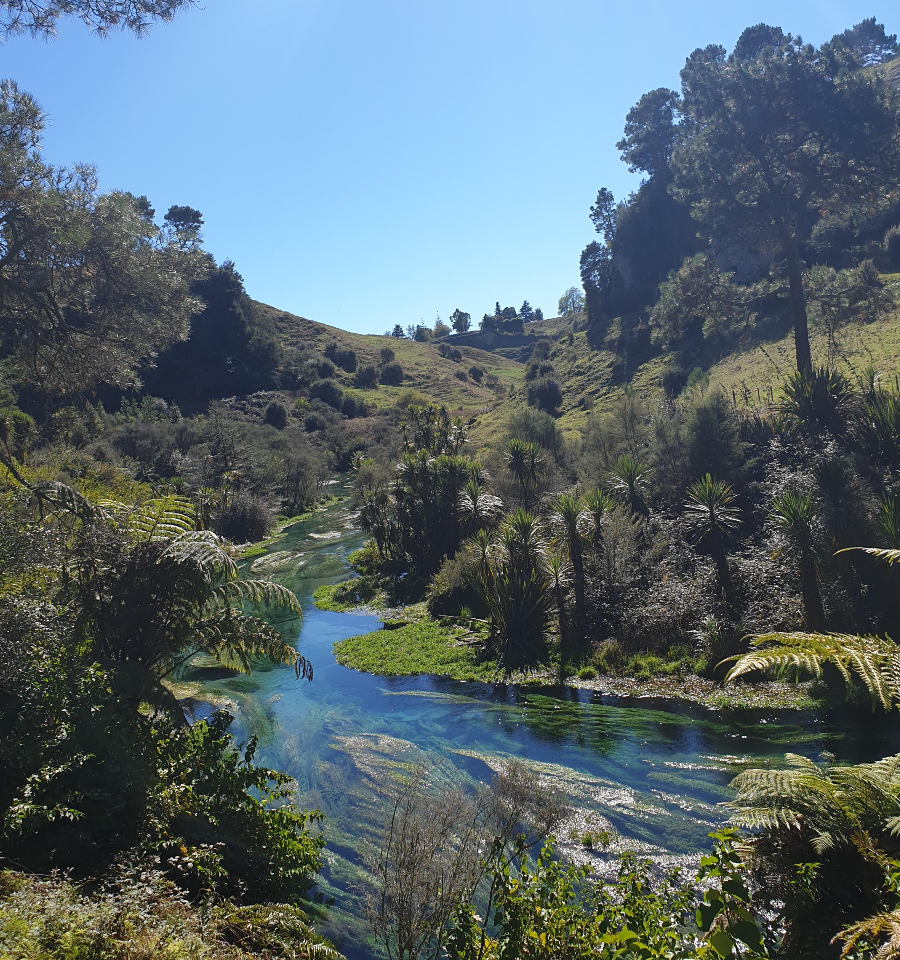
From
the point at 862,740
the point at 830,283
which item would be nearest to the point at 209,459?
the point at 830,283

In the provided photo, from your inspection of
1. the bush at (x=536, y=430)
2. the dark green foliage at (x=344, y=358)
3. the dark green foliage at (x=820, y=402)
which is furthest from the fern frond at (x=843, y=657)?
the dark green foliage at (x=344, y=358)

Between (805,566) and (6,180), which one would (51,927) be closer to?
(6,180)

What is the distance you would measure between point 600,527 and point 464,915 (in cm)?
1451

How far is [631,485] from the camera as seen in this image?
2014 centimetres

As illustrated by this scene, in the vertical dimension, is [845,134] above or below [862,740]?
above

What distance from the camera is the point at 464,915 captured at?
412 centimetres

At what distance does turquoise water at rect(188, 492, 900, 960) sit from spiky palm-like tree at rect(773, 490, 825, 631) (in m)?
2.21

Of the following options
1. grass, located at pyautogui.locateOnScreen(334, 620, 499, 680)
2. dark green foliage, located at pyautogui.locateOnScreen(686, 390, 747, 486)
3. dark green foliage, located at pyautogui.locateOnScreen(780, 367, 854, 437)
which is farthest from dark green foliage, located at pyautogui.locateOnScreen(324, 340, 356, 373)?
dark green foliage, located at pyautogui.locateOnScreen(780, 367, 854, 437)

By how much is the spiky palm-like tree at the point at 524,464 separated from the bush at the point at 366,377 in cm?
6363

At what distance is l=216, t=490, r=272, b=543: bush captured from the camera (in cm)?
3747

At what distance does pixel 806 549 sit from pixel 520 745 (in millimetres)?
6818

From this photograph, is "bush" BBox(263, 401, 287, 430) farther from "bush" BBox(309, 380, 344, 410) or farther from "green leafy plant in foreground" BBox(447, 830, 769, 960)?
"green leafy plant in foreground" BBox(447, 830, 769, 960)

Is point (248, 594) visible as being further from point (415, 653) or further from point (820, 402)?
point (820, 402)

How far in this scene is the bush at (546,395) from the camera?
177 feet
